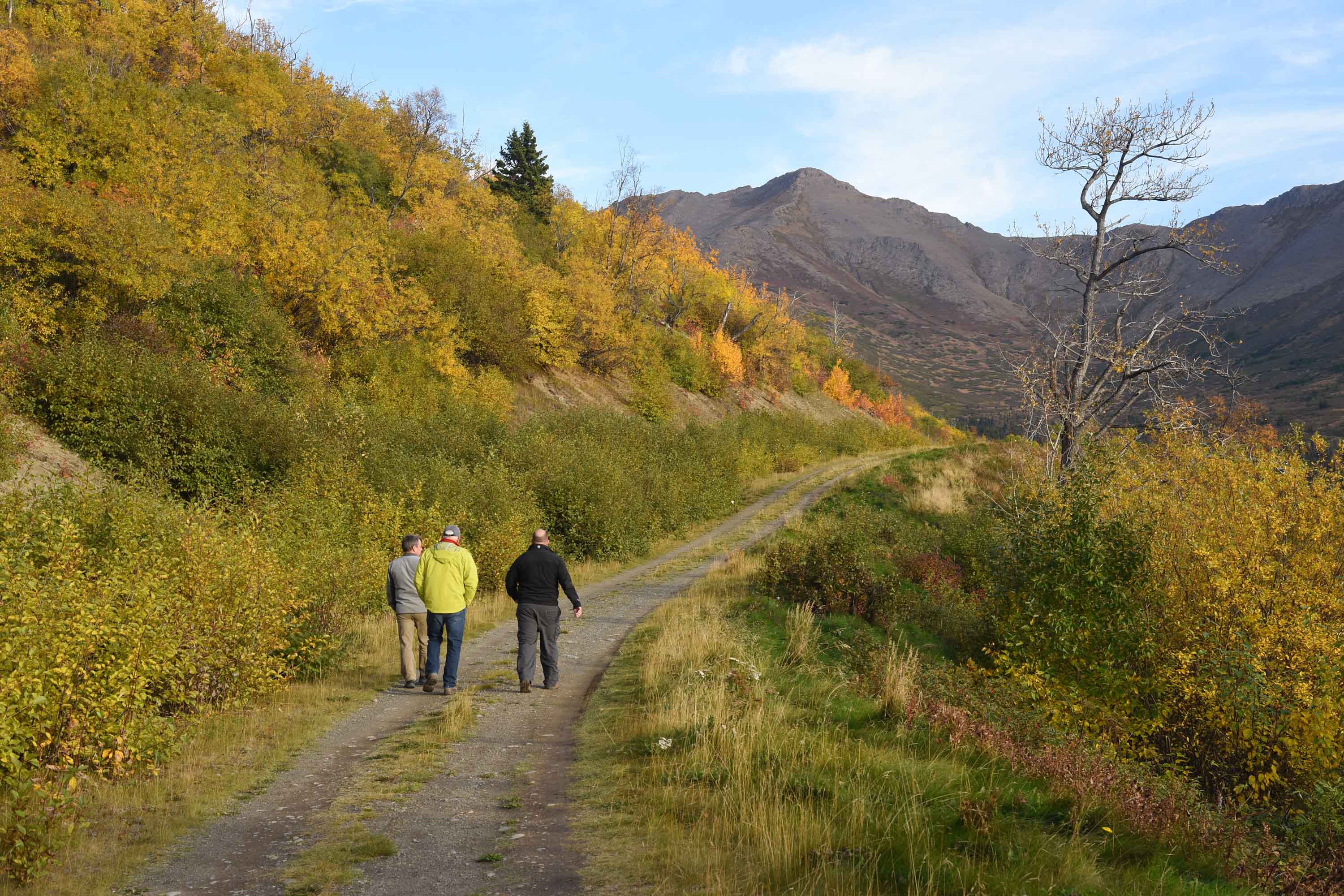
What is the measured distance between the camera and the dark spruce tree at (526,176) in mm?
60062

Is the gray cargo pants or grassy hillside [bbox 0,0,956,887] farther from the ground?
grassy hillside [bbox 0,0,956,887]

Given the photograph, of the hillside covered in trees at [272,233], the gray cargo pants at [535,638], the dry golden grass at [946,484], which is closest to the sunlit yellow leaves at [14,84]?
the hillside covered in trees at [272,233]

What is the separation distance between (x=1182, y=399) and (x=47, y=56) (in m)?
41.8

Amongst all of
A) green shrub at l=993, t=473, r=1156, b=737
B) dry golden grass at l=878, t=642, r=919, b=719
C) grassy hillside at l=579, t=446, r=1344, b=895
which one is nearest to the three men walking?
grassy hillside at l=579, t=446, r=1344, b=895

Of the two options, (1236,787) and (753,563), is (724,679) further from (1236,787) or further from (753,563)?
(753,563)

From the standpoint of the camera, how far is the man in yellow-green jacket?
1108 centimetres

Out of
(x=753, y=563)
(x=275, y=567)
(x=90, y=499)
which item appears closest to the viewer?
(x=275, y=567)

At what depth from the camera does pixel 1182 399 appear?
1889 centimetres

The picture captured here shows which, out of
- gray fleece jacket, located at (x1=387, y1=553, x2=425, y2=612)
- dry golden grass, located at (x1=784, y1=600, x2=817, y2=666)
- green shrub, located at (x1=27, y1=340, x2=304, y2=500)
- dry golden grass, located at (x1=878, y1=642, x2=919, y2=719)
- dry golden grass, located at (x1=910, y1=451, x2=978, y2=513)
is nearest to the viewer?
dry golden grass, located at (x1=878, y1=642, x2=919, y2=719)

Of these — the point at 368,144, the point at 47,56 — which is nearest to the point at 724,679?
the point at 47,56

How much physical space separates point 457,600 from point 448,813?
4.48m

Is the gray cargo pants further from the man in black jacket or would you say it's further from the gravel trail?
the gravel trail

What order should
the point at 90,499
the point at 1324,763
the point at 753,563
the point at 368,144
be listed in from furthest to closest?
1. the point at 368,144
2. the point at 753,563
3. the point at 90,499
4. the point at 1324,763

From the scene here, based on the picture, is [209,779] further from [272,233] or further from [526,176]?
[526,176]
